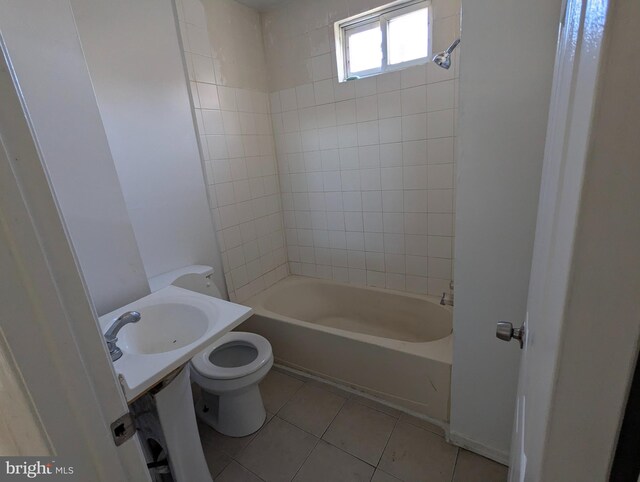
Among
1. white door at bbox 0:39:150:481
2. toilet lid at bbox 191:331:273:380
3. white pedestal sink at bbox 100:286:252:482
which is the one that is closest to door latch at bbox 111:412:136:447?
white door at bbox 0:39:150:481

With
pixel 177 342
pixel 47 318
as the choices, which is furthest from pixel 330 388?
pixel 47 318

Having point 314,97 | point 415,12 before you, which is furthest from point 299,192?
point 415,12

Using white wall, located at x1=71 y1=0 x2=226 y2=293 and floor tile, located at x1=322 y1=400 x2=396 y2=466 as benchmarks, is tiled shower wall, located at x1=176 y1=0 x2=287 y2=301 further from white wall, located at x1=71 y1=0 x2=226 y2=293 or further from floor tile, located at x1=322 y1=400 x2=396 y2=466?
floor tile, located at x1=322 y1=400 x2=396 y2=466

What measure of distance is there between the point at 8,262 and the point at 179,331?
1.02m

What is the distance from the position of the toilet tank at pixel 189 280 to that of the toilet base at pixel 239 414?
0.58 m

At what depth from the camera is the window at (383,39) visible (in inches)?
70.6

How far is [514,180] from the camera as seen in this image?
39.3 inches

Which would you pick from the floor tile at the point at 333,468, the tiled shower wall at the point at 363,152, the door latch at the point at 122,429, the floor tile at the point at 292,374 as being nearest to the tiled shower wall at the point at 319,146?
the tiled shower wall at the point at 363,152

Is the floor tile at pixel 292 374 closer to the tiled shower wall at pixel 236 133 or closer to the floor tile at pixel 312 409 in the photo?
the floor tile at pixel 312 409

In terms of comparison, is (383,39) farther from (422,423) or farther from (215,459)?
(215,459)

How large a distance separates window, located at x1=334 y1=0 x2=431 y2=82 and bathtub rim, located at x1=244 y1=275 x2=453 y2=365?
1.57 metres

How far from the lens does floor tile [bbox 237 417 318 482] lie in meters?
1.36

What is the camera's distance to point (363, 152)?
209cm

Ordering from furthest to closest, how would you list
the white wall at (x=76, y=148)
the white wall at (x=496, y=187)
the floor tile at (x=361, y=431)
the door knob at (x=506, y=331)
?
the floor tile at (x=361, y=431)
the white wall at (x=76, y=148)
the white wall at (x=496, y=187)
the door knob at (x=506, y=331)
